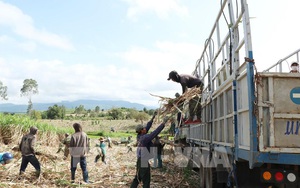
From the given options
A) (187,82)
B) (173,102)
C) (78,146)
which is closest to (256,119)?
(173,102)

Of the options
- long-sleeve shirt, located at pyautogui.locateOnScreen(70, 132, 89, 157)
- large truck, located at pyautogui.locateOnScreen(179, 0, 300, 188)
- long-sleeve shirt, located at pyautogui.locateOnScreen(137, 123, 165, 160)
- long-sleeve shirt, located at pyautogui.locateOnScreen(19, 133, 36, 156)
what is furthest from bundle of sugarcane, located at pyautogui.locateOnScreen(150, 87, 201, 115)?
long-sleeve shirt, located at pyautogui.locateOnScreen(19, 133, 36, 156)

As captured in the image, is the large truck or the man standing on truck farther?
the man standing on truck

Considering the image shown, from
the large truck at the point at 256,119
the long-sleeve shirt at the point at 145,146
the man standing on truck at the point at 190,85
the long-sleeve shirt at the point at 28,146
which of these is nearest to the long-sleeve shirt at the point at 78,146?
the long-sleeve shirt at the point at 28,146

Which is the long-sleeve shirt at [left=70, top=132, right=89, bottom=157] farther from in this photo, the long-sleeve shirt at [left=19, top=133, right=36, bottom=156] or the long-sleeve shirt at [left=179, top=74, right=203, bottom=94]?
the long-sleeve shirt at [left=179, top=74, right=203, bottom=94]

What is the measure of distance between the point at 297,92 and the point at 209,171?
3.04m

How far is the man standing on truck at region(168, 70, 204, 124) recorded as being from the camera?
7.29 meters

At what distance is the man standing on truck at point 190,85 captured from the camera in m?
7.29

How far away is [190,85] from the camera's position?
309 inches

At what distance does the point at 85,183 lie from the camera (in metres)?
8.59

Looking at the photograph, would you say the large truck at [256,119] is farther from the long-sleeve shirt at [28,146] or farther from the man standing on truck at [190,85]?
the long-sleeve shirt at [28,146]

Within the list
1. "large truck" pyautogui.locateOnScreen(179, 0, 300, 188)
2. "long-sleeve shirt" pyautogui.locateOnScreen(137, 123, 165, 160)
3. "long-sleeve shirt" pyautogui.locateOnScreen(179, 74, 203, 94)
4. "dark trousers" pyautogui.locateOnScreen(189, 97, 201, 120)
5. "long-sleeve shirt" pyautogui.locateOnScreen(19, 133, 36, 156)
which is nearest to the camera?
"large truck" pyautogui.locateOnScreen(179, 0, 300, 188)

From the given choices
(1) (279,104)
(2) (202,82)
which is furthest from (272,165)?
(2) (202,82)

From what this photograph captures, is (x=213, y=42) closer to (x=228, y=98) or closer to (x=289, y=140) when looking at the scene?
(x=228, y=98)

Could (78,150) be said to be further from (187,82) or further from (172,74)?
(187,82)
